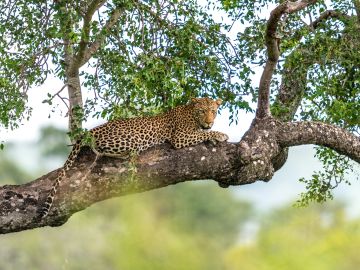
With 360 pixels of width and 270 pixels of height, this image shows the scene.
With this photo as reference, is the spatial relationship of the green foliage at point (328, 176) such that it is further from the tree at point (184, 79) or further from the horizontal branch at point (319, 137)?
the horizontal branch at point (319, 137)

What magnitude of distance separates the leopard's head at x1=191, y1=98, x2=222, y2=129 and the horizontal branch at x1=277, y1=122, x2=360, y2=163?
0.71 m

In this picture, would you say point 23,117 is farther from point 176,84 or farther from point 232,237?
point 232,237

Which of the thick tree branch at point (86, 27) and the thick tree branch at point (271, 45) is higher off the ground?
the thick tree branch at point (86, 27)

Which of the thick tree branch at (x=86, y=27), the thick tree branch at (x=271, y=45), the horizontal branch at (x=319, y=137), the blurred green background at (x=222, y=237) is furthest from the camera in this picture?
the thick tree branch at (x=86, y=27)

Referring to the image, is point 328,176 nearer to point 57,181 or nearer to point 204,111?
point 204,111

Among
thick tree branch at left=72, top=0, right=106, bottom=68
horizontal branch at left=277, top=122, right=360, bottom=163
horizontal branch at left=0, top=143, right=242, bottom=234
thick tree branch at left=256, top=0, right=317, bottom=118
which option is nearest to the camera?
horizontal branch at left=0, top=143, right=242, bottom=234

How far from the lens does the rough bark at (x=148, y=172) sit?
17.0 feet

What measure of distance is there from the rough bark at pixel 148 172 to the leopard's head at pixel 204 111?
538 millimetres

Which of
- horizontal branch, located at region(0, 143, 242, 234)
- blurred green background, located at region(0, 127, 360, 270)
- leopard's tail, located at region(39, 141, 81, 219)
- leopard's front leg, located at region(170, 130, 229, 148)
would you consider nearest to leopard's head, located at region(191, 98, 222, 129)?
leopard's front leg, located at region(170, 130, 229, 148)

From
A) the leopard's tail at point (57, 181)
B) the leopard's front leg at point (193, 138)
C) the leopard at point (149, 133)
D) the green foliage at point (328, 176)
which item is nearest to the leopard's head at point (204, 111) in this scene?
the leopard at point (149, 133)

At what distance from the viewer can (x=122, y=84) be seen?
661 cm

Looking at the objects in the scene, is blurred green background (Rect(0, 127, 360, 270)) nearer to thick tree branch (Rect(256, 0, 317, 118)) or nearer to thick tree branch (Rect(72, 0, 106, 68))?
thick tree branch (Rect(256, 0, 317, 118))

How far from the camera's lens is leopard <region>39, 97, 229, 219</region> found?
5.52 m

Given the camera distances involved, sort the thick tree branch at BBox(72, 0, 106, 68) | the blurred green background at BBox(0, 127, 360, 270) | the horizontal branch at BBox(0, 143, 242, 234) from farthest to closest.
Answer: the thick tree branch at BBox(72, 0, 106, 68)
the horizontal branch at BBox(0, 143, 242, 234)
the blurred green background at BBox(0, 127, 360, 270)
